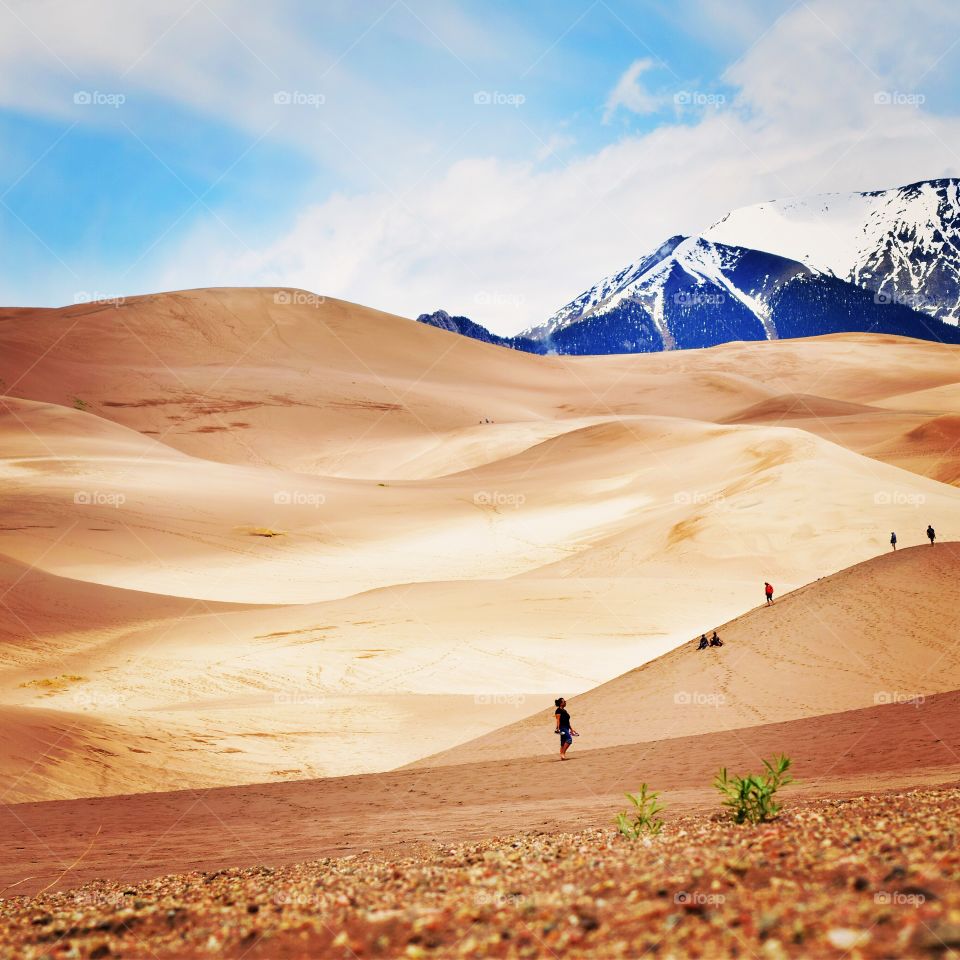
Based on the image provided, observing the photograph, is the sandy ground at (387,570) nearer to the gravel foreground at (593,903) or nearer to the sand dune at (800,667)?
the sand dune at (800,667)

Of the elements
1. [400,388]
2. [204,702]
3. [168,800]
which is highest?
[400,388]

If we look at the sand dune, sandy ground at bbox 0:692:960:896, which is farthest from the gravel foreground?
the sand dune

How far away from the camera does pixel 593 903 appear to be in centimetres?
426

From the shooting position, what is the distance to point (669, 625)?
74.0 feet

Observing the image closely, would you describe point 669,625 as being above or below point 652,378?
below

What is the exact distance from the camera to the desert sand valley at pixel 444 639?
31.7ft

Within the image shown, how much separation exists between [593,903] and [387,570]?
29.4m

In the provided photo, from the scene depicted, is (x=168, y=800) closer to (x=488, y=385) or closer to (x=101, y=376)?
(x=101, y=376)

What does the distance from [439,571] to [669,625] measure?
12.3m

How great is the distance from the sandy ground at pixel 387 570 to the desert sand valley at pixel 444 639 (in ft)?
0.38

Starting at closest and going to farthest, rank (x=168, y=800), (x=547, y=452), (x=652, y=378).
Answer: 1. (x=168, y=800)
2. (x=547, y=452)
3. (x=652, y=378)

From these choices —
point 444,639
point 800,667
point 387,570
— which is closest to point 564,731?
point 800,667

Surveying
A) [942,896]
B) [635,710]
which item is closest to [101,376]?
[635,710]

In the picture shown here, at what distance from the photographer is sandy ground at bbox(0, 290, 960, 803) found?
47.2 feet
